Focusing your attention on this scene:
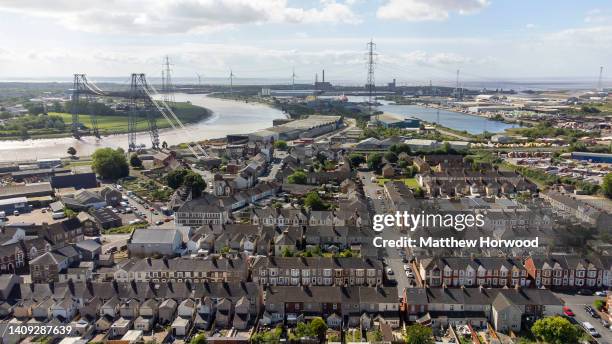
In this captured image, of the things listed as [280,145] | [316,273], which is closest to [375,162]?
[280,145]

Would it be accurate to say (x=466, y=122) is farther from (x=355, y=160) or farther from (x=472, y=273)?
(x=472, y=273)

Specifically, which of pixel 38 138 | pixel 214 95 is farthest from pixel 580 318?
pixel 214 95

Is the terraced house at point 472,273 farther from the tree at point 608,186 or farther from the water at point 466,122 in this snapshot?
the water at point 466,122

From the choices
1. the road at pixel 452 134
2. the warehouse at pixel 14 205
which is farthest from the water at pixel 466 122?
the warehouse at pixel 14 205

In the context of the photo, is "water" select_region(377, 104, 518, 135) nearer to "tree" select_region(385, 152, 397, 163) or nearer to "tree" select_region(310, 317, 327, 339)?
"tree" select_region(385, 152, 397, 163)

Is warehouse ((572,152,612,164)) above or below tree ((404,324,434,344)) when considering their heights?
above

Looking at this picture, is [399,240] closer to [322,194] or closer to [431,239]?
[431,239]

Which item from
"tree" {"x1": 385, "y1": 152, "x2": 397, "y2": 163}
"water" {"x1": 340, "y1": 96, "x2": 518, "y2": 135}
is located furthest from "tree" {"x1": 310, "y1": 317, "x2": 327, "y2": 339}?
"water" {"x1": 340, "y1": 96, "x2": 518, "y2": 135}
